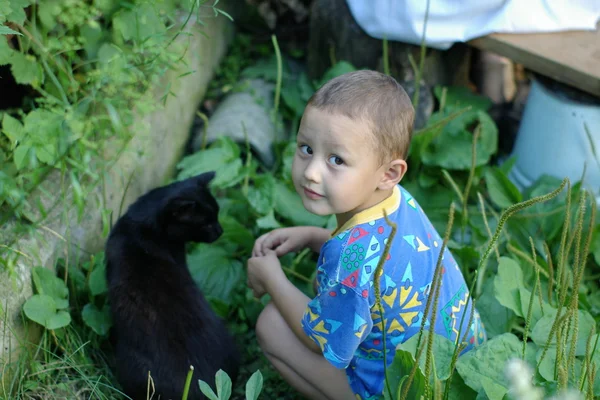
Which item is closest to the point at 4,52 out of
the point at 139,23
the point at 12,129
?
the point at 12,129

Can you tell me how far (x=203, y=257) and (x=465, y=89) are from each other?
1649 mm

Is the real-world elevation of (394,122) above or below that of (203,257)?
above

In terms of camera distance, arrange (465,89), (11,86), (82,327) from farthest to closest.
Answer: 1. (465,89)
2. (11,86)
3. (82,327)

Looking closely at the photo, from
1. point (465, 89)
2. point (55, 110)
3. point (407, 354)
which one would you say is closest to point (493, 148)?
point (465, 89)

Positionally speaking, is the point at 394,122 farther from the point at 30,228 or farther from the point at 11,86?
the point at 11,86

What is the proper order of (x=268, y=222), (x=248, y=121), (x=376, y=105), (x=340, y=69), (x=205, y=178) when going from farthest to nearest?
(x=248, y=121)
(x=340, y=69)
(x=268, y=222)
(x=205, y=178)
(x=376, y=105)

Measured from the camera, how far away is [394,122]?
63.8 inches

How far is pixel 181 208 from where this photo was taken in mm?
2291

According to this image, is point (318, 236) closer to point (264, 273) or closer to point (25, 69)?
point (264, 273)

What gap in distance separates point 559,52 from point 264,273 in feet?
5.77

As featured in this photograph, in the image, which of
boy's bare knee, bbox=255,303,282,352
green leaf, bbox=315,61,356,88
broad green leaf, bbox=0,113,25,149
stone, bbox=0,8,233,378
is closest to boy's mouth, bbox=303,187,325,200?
boy's bare knee, bbox=255,303,282,352

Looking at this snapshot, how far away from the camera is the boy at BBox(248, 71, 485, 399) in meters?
1.61

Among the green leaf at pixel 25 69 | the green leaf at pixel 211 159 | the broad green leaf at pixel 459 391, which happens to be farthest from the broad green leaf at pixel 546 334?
the green leaf at pixel 25 69

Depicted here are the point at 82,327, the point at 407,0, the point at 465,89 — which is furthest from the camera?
the point at 465,89
